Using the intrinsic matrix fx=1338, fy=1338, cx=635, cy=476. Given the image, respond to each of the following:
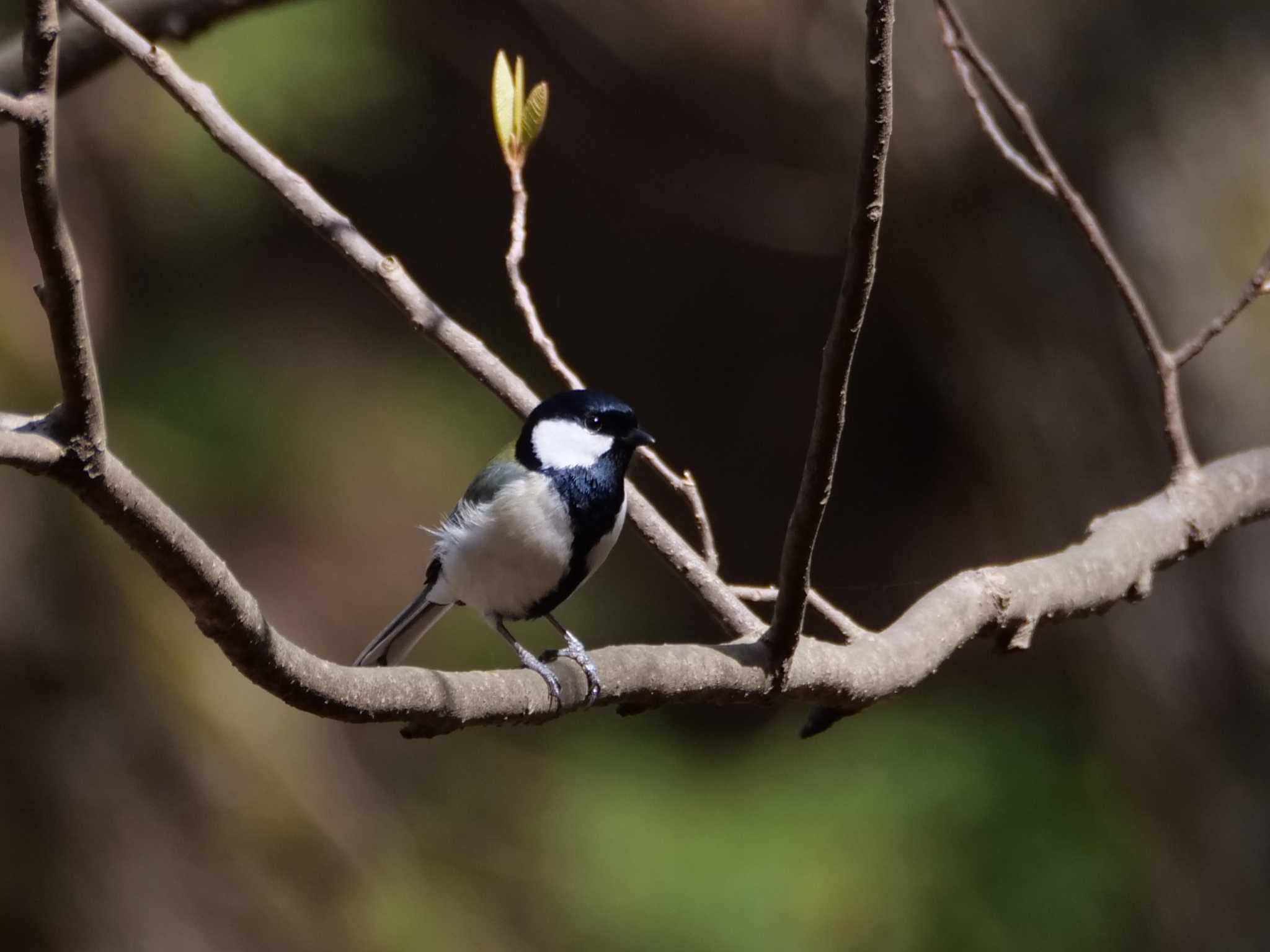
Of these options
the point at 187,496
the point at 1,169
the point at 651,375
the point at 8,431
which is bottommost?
the point at 651,375

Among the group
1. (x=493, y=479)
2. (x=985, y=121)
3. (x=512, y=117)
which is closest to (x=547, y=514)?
(x=493, y=479)

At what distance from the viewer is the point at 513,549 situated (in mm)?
1791

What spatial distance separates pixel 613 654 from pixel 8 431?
62 centimetres

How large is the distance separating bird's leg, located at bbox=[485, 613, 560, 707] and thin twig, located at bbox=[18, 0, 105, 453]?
528 mm

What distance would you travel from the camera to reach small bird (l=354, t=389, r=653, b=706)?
1.79m

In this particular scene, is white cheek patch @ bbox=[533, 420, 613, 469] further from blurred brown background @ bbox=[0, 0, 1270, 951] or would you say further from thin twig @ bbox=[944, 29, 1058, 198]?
blurred brown background @ bbox=[0, 0, 1270, 951]

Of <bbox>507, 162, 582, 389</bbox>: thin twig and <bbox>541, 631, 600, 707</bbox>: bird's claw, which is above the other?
<bbox>507, 162, 582, 389</bbox>: thin twig

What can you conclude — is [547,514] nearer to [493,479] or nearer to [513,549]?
[513,549]

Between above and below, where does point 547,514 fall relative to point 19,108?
below

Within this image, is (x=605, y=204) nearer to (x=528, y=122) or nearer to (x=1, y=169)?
(x=1, y=169)

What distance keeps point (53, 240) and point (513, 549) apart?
1.10 meters

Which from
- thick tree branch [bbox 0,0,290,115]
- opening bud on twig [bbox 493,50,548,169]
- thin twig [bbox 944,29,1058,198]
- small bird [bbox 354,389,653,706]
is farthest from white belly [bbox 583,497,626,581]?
thick tree branch [bbox 0,0,290,115]

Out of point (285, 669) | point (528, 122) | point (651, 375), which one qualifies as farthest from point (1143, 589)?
point (651, 375)

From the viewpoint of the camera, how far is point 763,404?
13.5 feet
